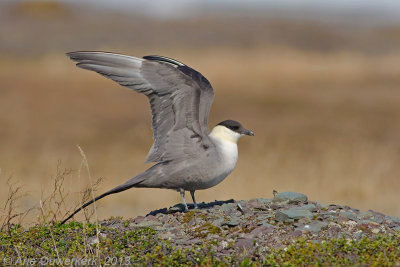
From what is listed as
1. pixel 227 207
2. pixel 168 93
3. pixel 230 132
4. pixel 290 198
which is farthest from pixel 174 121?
pixel 290 198

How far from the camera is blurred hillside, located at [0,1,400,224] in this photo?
16047mm

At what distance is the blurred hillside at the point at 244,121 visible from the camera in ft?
52.6

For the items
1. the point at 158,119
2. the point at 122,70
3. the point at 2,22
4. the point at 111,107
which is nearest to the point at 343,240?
the point at 158,119

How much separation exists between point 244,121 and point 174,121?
1417 cm

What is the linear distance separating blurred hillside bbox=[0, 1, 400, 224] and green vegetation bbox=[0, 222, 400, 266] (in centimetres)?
95

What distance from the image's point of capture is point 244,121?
22.6m

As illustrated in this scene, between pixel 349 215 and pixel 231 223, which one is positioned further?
pixel 349 215

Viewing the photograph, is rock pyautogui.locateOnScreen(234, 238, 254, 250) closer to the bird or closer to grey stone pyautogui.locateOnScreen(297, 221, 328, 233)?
grey stone pyautogui.locateOnScreen(297, 221, 328, 233)

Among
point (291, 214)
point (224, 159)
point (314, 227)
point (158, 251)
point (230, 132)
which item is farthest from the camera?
point (230, 132)

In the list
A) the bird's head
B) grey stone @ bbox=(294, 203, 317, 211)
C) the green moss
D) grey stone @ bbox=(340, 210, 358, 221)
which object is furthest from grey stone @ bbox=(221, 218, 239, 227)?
grey stone @ bbox=(340, 210, 358, 221)

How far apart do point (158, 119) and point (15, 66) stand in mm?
24973

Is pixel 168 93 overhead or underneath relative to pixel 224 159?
overhead

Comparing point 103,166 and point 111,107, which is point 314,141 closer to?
point 103,166

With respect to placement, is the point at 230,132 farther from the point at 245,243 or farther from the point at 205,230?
the point at 245,243
